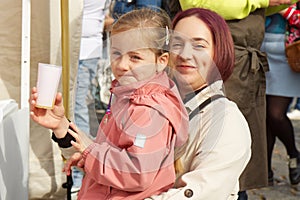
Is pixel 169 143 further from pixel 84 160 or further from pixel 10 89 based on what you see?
pixel 10 89

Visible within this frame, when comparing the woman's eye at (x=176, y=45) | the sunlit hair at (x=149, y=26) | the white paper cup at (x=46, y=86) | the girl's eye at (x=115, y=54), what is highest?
the sunlit hair at (x=149, y=26)

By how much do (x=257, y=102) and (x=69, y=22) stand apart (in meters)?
1.06

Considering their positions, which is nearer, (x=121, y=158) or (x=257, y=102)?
(x=121, y=158)

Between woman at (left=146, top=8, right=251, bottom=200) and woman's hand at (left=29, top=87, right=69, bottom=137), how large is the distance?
0.39 metres

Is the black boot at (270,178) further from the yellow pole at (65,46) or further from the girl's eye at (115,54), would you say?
the girl's eye at (115,54)

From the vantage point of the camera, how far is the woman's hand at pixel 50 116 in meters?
2.19

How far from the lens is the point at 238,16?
11.0 ft

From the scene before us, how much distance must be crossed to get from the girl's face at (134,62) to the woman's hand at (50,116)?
24 centimetres

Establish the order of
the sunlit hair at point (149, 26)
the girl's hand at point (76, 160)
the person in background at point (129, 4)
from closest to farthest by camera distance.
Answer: the sunlit hair at point (149, 26), the girl's hand at point (76, 160), the person in background at point (129, 4)

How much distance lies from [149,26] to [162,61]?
117 millimetres

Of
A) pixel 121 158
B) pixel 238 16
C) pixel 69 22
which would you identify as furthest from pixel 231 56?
pixel 69 22

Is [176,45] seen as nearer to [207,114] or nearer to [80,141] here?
[207,114]

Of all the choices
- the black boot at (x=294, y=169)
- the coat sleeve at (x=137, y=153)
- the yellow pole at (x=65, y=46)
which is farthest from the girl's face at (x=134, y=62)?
the black boot at (x=294, y=169)

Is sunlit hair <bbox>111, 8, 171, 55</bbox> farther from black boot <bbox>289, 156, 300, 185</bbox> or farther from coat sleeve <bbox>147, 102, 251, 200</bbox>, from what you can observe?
black boot <bbox>289, 156, 300, 185</bbox>
